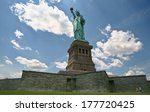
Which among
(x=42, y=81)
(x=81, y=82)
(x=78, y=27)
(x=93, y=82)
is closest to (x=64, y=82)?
(x=81, y=82)

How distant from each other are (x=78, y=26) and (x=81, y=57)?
8.17 m

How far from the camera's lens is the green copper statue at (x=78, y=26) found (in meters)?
40.6

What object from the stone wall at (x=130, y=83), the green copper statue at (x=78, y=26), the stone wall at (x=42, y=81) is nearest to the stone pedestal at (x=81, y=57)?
the green copper statue at (x=78, y=26)

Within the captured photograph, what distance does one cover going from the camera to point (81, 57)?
38.0 m

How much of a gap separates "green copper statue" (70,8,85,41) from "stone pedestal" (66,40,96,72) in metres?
1.85

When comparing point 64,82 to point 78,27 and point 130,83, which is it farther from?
point 78,27

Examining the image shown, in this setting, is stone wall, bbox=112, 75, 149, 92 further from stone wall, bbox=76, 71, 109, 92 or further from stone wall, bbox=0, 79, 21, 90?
stone wall, bbox=0, 79, 21, 90

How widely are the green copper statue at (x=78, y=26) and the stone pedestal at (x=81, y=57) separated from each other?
6.08 ft

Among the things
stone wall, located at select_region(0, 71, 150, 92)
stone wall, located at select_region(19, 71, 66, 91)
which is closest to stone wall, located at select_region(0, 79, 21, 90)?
stone wall, located at select_region(0, 71, 150, 92)

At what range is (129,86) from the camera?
26.1m

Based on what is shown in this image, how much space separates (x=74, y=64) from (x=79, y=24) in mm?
11014

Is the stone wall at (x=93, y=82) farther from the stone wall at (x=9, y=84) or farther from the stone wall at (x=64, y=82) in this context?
the stone wall at (x=9, y=84)

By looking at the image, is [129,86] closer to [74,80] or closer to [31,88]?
[74,80]

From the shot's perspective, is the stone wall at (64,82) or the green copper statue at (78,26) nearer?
the stone wall at (64,82)
